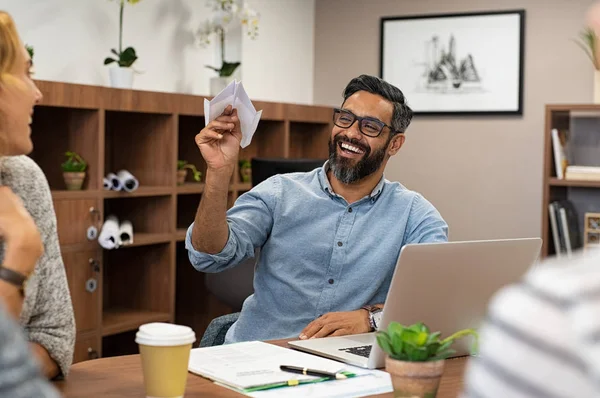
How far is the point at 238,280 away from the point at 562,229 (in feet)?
6.67

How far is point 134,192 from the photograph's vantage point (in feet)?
12.5

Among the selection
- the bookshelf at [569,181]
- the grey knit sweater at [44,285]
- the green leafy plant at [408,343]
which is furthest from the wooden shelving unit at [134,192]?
the green leafy plant at [408,343]

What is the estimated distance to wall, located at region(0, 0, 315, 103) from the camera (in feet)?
12.2

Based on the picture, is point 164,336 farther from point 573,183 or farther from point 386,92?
point 573,183

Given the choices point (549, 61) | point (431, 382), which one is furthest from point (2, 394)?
point (549, 61)

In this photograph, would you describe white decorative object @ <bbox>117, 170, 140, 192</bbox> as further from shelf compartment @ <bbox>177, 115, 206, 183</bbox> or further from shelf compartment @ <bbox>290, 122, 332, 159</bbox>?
shelf compartment @ <bbox>290, 122, 332, 159</bbox>

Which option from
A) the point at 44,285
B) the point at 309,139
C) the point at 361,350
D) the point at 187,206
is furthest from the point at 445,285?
the point at 309,139

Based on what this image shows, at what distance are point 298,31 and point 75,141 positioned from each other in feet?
7.17

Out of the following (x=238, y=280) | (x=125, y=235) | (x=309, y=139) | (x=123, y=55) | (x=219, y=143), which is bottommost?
(x=238, y=280)

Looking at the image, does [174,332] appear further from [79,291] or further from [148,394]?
[79,291]

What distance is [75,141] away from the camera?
12.0 feet

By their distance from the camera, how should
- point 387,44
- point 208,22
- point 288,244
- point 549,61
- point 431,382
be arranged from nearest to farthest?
point 431,382
point 288,244
point 208,22
point 549,61
point 387,44

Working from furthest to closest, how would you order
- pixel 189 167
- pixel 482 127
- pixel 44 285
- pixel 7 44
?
pixel 482 127
pixel 189 167
pixel 44 285
pixel 7 44

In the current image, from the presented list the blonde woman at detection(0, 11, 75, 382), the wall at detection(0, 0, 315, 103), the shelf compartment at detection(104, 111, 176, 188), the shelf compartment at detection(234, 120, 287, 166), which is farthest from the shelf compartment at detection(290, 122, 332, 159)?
the blonde woman at detection(0, 11, 75, 382)
